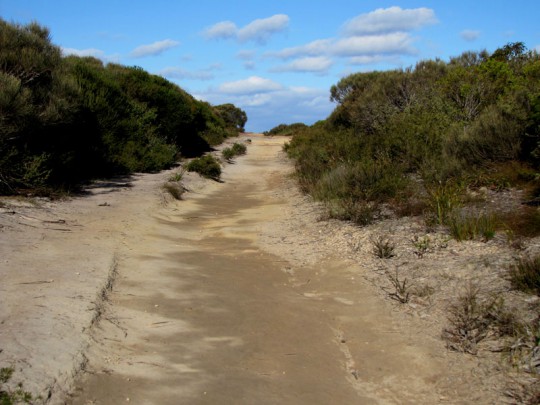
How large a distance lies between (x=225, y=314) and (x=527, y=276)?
11.6 ft

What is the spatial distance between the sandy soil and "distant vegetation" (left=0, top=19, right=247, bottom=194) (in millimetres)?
1927

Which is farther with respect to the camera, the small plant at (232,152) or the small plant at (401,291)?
the small plant at (232,152)

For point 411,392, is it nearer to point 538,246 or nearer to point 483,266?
point 483,266

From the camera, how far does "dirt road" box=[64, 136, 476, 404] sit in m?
4.52

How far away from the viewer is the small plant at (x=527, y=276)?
5.95 meters

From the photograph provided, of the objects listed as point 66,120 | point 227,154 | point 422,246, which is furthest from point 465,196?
point 227,154

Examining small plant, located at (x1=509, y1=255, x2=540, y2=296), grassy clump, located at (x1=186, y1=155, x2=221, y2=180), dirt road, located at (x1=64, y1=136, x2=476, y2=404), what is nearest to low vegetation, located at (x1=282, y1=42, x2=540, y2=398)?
small plant, located at (x1=509, y1=255, x2=540, y2=296)

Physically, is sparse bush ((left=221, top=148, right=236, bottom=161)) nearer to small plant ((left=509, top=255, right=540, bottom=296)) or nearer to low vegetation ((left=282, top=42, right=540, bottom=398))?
low vegetation ((left=282, top=42, right=540, bottom=398))

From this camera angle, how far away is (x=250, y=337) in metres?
5.75

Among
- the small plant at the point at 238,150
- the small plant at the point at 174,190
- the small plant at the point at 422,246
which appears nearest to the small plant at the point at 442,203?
the small plant at the point at 422,246

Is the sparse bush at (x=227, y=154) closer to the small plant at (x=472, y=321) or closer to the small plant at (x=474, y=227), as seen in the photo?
the small plant at (x=474, y=227)

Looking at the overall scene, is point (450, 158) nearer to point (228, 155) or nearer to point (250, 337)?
point (250, 337)

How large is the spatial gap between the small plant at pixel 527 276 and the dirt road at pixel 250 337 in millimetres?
1330

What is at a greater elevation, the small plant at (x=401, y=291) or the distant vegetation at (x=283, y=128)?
the distant vegetation at (x=283, y=128)
